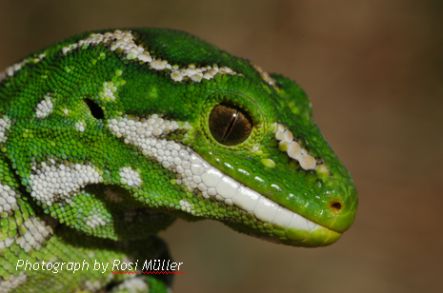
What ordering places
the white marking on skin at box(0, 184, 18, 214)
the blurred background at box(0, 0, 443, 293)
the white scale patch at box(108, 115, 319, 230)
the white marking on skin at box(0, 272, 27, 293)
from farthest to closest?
the blurred background at box(0, 0, 443, 293)
the white marking on skin at box(0, 272, 27, 293)
the white marking on skin at box(0, 184, 18, 214)
the white scale patch at box(108, 115, 319, 230)

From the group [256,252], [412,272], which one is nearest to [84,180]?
[256,252]

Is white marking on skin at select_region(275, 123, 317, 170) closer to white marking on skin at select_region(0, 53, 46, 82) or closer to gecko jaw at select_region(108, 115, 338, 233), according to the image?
gecko jaw at select_region(108, 115, 338, 233)

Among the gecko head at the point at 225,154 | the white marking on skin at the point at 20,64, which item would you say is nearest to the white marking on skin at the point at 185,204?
the gecko head at the point at 225,154

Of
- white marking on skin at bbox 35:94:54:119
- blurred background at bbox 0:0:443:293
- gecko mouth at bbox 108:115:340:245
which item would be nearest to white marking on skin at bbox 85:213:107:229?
gecko mouth at bbox 108:115:340:245

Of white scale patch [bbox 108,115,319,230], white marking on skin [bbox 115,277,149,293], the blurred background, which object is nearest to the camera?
white scale patch [bbox 108,115,319,230]

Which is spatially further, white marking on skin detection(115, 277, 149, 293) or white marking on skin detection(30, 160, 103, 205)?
white marking on skin detection(115, 277, 149, 293)

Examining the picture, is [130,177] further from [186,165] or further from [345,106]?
[345,106]
